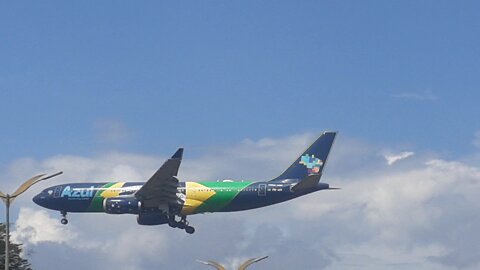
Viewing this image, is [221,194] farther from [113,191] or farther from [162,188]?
[113,191]

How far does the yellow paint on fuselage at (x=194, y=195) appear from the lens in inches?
4776

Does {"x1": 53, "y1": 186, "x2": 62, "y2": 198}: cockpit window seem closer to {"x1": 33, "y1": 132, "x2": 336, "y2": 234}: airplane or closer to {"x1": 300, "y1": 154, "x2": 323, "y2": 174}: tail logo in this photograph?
{"x1": 33, "y1": 132, "x2": 336, "y2": 234}: airplane

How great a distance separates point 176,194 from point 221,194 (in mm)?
5566

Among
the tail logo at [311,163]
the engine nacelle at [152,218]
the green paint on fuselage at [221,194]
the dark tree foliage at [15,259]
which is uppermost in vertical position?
the tail logo at [311,163]

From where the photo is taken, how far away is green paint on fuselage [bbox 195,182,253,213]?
393 feet

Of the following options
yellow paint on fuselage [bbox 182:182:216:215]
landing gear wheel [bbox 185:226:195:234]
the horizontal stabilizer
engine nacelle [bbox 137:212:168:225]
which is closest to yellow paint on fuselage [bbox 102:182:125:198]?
engine nacelle [bbox 137:212:168:225]

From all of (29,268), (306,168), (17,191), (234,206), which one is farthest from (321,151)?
(17,191)

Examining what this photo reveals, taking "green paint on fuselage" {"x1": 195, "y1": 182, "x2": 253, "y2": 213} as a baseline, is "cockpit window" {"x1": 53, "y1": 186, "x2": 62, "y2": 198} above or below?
above

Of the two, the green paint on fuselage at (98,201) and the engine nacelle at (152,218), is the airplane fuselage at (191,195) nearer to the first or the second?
the green paint on fuselage at (98,201)

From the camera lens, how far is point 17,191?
78938 mm

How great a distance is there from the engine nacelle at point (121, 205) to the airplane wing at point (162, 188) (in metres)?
0.71

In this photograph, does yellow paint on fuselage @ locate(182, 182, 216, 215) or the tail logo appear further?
the tail logo

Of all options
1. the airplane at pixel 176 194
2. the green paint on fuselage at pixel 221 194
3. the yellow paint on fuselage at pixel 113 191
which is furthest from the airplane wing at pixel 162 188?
the green paint on fuselage at pixel 221 194

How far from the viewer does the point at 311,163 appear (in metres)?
127
